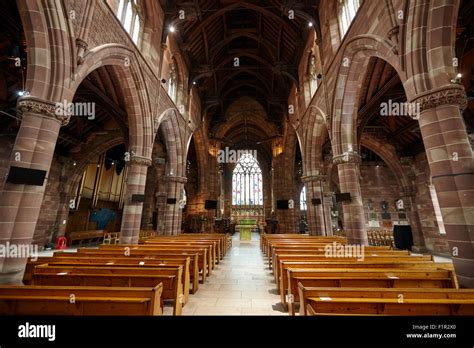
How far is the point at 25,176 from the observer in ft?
12.9

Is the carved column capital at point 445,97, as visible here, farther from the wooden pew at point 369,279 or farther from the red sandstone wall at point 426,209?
the red sandstone wall at point 426,209

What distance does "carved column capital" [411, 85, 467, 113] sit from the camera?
12.6 ft

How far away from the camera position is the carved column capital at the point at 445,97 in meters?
3.85

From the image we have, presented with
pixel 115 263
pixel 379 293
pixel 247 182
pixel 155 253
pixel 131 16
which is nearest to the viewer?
pixel 379 293

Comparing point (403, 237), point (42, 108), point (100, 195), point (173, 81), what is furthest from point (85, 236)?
point (403, 237)

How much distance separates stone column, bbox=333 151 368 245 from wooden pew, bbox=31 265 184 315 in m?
6.62

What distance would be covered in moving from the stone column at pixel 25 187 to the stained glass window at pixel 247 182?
2571 centimetres

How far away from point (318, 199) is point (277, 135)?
35.2 feet

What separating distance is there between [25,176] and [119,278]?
2764mm

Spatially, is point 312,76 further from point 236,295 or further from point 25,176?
point 25,176

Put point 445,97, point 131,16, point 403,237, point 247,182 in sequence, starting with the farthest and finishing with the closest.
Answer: point 247,182 → point 403,237 → point 131,16 → point 445,97

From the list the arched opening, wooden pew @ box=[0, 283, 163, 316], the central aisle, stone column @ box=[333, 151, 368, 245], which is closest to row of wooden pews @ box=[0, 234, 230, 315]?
wooden pew @ box=[0, 283, 163, 316]

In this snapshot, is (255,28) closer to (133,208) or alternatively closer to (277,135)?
(277,135)

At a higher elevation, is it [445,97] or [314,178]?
[314,178]
